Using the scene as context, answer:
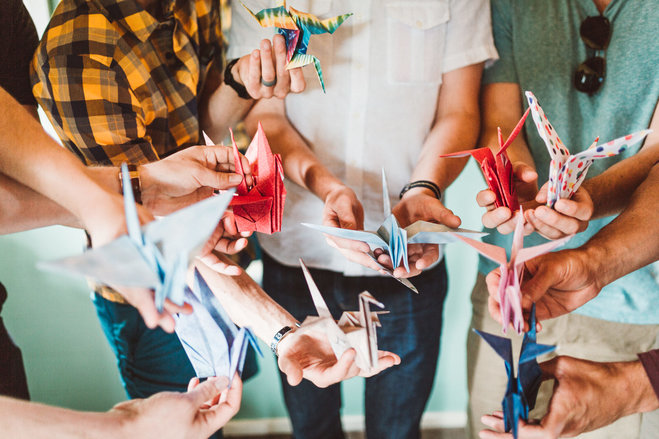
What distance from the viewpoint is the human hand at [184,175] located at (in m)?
0.72

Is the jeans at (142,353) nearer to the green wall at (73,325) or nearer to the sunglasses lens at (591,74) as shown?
the green wall at (73,325)

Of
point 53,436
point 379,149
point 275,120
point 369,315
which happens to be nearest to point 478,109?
point 379,149

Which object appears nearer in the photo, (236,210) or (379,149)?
(236,210)

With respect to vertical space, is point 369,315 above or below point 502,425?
above

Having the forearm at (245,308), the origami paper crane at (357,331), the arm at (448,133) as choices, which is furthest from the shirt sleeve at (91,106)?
the arm at (448,133)

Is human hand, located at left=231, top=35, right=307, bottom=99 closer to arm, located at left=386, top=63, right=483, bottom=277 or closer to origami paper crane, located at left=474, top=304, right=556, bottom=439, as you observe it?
arm, located at left=386, top=63, right=483, bottom=277

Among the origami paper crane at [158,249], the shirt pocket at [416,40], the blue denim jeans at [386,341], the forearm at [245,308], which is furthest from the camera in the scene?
the blue denim jeans at [386,341]

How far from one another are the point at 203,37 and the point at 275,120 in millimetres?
228

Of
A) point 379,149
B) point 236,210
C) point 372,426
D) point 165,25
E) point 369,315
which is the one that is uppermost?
point 165,25

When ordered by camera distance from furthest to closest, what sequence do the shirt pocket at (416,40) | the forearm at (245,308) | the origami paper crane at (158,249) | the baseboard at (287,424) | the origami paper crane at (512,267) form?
the baseboard at (287,424)
the shirt pocket at (416,40)
the forearm at (245,308)
the origami paper crane at (512,267)
the origami paper crane at (158,249)

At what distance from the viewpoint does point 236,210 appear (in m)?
0.79

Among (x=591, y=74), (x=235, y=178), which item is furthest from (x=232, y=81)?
(x=591, y=74)

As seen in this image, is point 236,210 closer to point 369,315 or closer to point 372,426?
point 369,315

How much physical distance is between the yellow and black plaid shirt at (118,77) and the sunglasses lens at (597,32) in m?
0.80
